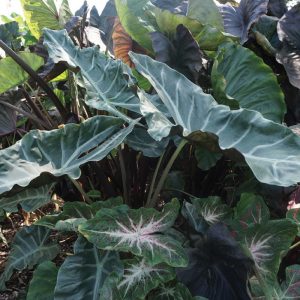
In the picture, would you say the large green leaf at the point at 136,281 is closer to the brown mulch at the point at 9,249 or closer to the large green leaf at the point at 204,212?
the large green leaf at the point at 204,212

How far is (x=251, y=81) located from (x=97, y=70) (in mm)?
478

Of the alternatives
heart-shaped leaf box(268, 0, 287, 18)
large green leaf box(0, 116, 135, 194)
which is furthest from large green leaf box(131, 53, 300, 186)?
heart-shaped leaf box(268, 0, 287, 18)

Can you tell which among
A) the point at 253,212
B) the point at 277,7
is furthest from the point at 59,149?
the point at 277,7

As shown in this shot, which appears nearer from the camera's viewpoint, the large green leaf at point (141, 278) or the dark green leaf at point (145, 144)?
the large green leaf at point (141, 278)

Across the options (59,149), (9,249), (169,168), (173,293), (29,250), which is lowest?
(9,249)

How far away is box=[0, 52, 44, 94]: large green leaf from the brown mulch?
1.80ft

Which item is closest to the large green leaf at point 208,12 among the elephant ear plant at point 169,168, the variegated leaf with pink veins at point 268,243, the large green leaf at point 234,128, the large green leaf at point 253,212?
the elephant ear plant at point 169,168

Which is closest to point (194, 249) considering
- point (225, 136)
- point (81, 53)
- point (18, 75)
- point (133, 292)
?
point (133, 292)

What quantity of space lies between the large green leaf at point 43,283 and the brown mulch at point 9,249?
0.21 m

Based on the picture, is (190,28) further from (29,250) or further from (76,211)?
(29,250)

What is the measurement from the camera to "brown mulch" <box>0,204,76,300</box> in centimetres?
147

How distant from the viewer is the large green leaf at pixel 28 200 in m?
1.19

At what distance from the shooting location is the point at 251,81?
1.38 meters

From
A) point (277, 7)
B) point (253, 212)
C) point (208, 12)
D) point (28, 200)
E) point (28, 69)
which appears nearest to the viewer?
point (253, 212)
